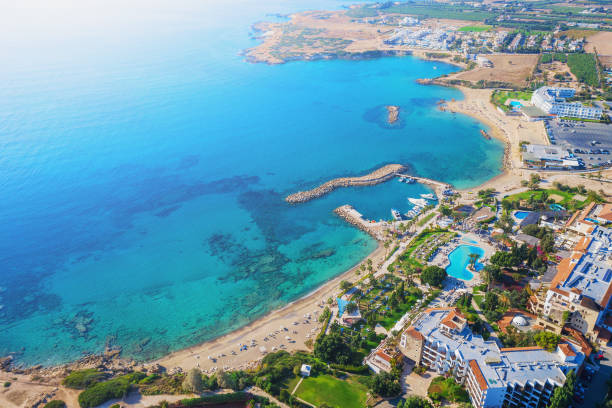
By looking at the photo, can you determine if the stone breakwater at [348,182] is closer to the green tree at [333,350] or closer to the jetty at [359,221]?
the jetty at [359,221]

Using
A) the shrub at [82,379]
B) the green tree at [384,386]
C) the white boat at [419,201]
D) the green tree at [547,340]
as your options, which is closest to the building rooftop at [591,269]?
the green tree at [547,340]

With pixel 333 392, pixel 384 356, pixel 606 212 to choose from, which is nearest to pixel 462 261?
pixel 384 356

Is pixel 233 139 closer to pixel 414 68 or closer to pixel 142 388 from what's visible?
pixel 142 388

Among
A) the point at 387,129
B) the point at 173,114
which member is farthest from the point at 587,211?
the point at 173,114

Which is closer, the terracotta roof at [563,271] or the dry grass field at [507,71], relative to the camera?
the terracotta roof at [563,271]

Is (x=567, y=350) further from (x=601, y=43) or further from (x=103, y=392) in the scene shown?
(x=601, y=43)

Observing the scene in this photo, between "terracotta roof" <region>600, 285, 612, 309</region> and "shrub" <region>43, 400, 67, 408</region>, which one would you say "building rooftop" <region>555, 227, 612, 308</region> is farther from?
"shrub" <region>43, 400, 67, 408</region>
